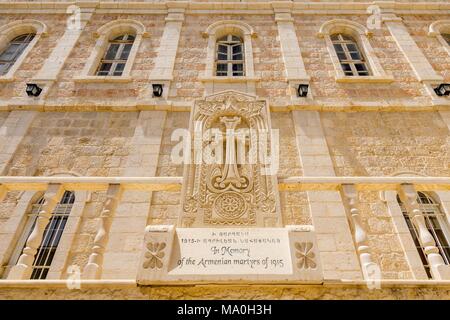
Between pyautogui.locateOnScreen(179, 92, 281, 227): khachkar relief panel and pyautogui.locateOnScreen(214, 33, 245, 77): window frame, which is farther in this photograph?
pyautogui.locateOnScreen(214, 33, 245, 77): window frame

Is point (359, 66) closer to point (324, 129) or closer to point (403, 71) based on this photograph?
point (403, 71)

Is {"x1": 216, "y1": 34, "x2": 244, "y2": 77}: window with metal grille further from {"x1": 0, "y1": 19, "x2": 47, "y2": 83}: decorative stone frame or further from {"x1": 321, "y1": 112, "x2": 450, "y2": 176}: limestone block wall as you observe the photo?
{"x1": 0, "y1": 19, "x2": 47, "y2": 83}: decorative stone frame

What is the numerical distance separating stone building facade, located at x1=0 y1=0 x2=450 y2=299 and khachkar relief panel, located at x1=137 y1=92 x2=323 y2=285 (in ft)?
0.22

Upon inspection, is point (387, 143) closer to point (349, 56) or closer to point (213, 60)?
point (349, 56)

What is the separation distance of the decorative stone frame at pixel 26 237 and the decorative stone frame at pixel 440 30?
994cm

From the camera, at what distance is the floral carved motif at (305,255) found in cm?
269

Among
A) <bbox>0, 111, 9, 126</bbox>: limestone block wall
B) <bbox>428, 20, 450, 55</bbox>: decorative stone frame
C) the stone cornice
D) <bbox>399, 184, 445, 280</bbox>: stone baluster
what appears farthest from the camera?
the stone cornice

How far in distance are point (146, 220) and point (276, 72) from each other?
16.1ft

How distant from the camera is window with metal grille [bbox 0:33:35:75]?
8133 mm

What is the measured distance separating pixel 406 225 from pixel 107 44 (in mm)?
8687

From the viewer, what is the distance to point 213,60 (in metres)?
8.02

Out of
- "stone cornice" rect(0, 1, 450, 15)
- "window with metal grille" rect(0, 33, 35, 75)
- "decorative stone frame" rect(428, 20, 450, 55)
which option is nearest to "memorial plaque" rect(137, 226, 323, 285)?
"window with metal grille" rect(0, 33, 35, 75)

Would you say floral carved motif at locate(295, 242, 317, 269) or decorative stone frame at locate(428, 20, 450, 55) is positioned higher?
decorative stone frame at locate(428, 20, 450, 55)

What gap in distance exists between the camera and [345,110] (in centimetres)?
685
